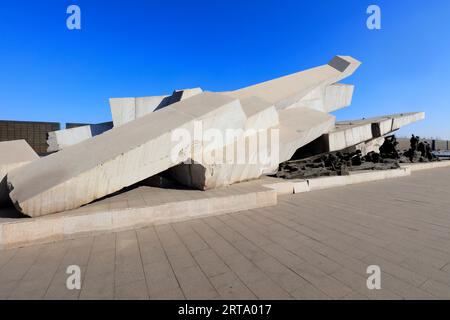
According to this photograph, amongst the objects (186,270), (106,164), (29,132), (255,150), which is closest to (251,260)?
(186,270)

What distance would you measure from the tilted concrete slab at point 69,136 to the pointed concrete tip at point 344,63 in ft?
45.0

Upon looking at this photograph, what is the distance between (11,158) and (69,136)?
38.9 ft

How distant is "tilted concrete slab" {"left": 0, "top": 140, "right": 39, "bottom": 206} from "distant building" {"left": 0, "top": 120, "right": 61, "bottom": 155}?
59.8 ft

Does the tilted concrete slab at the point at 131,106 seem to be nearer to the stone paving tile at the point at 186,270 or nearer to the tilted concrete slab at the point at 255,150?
the tilted concrete slab at the point at 255,150

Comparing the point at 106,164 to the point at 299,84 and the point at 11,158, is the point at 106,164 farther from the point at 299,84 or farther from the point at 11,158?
the point at 299,84

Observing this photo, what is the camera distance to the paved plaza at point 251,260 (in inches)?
85.5

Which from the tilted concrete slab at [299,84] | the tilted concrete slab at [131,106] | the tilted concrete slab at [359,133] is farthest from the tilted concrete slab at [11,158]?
the tilted concrete slab at [131,106]

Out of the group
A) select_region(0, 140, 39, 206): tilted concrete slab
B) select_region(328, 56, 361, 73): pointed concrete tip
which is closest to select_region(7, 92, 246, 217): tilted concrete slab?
select_region(0, 140, 39, 206): tilted concrete slab

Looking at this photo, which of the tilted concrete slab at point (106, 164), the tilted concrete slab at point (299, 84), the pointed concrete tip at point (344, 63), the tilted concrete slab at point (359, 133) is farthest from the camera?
the pointed concrete tip at point (344, 63)

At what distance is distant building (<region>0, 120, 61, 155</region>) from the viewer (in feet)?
66.8

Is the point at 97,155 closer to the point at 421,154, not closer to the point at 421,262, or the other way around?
the point at 421,262

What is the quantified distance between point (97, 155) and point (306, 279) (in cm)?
351
